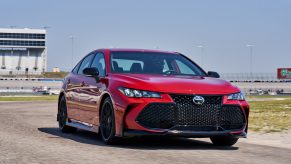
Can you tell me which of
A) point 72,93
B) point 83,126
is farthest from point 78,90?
point 83,126

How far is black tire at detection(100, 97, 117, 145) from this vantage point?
9953mm

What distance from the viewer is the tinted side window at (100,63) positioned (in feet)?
36.5

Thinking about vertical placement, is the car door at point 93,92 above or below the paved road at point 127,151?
above

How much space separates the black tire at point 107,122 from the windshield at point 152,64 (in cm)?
73

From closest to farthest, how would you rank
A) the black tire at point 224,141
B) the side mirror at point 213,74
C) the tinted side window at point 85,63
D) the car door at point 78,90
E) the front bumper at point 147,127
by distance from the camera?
1. the front bumper at point 147,127
2. the black tire at point 224,141
3. the side mirror at point 213,74
4. the car door at point 78,90
5. the tinted side window at point 85,63

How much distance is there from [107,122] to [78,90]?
6.10ft

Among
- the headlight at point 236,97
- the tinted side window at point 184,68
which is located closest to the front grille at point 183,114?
the headlight at point 236,97

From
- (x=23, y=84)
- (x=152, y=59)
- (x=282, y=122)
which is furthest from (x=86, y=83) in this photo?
(x=23, y=84)

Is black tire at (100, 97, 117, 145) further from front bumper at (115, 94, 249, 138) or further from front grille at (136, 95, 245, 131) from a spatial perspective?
front grille at (136, 95, 245, 131)

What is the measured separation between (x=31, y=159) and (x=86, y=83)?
3.76 meters

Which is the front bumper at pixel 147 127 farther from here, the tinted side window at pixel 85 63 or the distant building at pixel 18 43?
the distant building at pixel 18 43

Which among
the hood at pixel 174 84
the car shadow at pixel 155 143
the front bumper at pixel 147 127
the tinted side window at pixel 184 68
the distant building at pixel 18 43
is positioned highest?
the distant building at pixel 18 43

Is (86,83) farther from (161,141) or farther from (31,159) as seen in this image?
(31,159)

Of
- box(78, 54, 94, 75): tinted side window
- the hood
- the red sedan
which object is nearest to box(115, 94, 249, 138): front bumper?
the red sedan
